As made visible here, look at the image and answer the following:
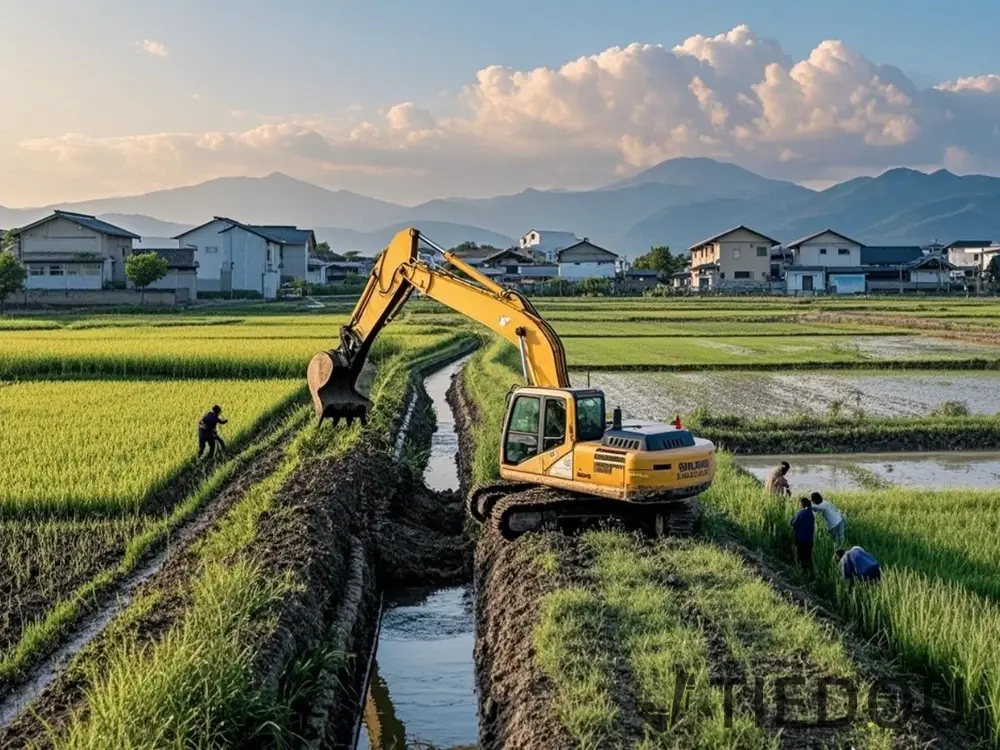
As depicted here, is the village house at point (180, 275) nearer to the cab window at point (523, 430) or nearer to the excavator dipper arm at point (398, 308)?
the excavator dipper arm at point (398, 308)

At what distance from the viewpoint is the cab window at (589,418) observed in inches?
399

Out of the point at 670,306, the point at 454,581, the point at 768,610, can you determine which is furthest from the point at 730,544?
the point at 670,306

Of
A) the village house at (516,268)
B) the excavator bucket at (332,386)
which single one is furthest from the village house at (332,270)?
the excavator bucket at (332,386)

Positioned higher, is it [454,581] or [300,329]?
[300,329]

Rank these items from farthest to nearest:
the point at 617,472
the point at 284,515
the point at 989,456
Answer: the point at 989,456 → the point at 284,515 → the point at 617,472

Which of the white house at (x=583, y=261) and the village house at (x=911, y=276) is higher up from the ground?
the white house at (x=583, y=261)

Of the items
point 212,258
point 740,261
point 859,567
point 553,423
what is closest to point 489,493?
point 553,423

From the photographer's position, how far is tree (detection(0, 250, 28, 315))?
53469 millimetres

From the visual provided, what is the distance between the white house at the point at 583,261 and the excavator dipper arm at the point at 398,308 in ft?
259

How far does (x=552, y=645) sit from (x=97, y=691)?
9.43 ft

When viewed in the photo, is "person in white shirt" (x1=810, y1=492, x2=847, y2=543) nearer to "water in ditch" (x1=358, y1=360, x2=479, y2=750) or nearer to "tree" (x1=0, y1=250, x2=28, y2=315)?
"water in ditch" (x1=358, y1=360, x2=479, y2=750)

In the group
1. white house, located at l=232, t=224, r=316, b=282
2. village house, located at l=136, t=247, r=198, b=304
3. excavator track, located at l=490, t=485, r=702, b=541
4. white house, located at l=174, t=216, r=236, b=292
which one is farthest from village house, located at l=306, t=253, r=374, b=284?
excavator track, located at l=490, t=485, r=702, b=541

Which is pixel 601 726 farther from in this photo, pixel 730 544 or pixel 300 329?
pixel 300 329

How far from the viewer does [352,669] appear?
27.7 ft
